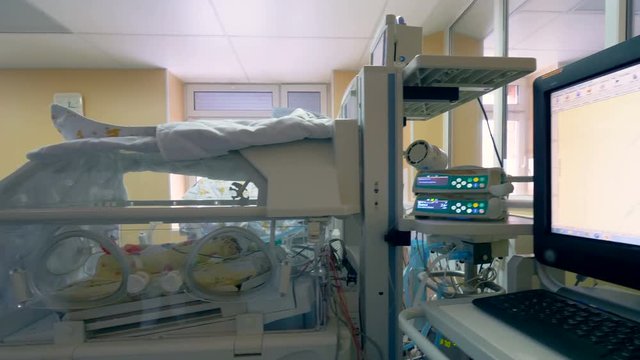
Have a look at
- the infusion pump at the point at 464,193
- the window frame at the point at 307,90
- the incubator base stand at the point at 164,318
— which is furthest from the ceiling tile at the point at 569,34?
the window frame at the point at 307,90

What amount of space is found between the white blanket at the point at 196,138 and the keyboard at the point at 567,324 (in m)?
0.51

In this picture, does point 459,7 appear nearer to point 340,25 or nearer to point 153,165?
point 340,25

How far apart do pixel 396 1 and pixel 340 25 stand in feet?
1.42

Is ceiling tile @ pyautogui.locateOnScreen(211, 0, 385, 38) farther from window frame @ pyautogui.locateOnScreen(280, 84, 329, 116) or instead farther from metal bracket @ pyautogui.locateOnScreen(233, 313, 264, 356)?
metal bracket @ pyautogui.locateOnScreen(233, 313, 264, 356)

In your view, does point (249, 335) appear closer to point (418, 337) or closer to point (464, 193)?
point (418, 337)

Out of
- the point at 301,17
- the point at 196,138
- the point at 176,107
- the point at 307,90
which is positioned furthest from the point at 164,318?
the point at 307,90

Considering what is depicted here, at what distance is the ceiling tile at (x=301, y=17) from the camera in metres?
2.01

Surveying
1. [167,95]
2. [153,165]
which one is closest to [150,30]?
[167,95]

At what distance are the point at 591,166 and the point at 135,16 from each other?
250 cm

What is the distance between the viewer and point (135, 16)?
211cm

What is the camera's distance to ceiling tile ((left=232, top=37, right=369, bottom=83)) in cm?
255

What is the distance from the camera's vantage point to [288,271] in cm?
74

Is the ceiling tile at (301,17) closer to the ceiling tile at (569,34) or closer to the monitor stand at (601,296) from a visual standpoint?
the ceiling tile at (569,34)

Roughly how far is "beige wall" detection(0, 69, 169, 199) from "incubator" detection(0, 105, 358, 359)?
252cm
